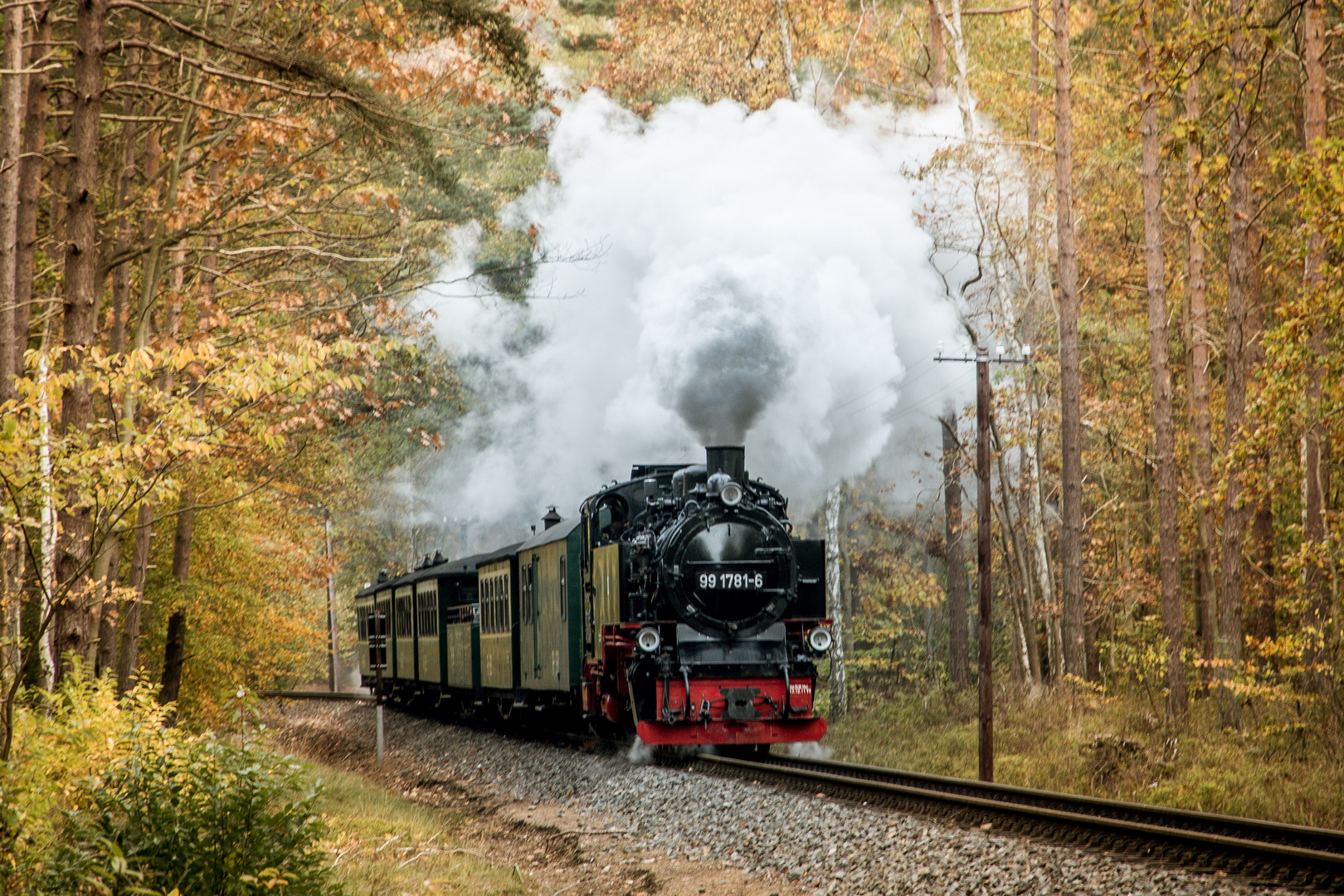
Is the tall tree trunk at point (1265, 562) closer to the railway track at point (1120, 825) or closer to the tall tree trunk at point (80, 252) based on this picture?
the railway track at point (1120, 825)

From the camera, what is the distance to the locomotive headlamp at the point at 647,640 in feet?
38.7

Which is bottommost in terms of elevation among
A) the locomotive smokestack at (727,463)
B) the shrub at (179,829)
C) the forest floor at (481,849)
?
the forest floor at (481,849)

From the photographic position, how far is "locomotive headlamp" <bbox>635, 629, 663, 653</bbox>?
38.7ft

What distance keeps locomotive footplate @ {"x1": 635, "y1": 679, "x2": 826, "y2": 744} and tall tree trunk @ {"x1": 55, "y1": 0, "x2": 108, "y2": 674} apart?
520cm

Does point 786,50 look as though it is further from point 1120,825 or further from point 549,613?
point 1120,825

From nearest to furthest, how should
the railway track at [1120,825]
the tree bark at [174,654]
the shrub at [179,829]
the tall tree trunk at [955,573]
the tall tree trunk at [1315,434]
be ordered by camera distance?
the shrub at [179,829] < the railway track at [1120,825] < the tall tree trunk at [1315,434] < the tree bark at [174,654] < the tall tree trunk at [955,573]

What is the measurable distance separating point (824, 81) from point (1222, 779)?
64.9 ft

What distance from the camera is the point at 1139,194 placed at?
79.3ft

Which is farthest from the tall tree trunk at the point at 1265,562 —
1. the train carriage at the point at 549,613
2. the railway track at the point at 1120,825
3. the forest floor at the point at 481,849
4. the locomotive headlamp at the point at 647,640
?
the forest floor at the point at 481,849

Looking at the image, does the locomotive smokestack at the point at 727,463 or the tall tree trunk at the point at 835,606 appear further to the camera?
the tall tree trunk at the point at 835,606

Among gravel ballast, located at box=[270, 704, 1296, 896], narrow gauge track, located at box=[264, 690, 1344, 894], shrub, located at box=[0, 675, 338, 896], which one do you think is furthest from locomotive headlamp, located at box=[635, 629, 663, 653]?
shrub, located at box=[0, 675, 338, 896]

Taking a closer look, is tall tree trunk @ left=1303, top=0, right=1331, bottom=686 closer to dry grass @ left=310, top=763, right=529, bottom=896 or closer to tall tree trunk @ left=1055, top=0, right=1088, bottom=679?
tall tree trunk @ left=1055, top=0, right=1088, bottom=679

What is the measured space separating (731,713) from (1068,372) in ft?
24.6

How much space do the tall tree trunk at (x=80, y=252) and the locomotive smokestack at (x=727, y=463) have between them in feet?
19.1
